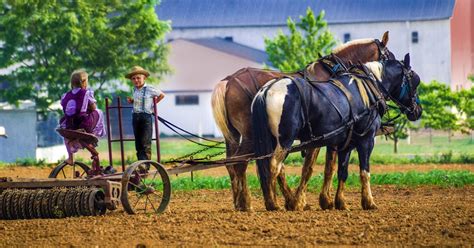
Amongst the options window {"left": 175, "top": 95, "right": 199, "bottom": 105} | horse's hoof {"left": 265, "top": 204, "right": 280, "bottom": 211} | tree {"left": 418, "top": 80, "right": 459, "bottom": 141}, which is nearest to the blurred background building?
window {"left": 175, "top": 95, "right": 199, "bottom": 105}

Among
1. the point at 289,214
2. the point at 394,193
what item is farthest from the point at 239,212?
the point at 394,193

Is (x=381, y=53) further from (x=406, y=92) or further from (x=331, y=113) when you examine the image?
(x=331, y=113)

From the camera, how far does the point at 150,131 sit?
16375 mm

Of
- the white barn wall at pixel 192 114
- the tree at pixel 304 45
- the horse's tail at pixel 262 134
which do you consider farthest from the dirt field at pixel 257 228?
the white barn wall at pixel 192 114

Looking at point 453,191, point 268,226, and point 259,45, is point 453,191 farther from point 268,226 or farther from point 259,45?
point 259,45

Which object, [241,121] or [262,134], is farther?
[241,121]

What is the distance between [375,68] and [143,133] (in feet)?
13.4

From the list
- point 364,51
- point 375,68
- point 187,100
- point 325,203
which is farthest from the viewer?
point 187,100

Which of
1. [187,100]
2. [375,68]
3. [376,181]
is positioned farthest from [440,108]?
[187,100]

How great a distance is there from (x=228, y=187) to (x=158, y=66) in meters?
19.8

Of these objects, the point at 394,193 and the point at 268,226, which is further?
the point at 394,193

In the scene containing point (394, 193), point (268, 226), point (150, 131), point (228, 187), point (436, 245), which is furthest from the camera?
point (228, 187)

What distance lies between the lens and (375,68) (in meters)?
18.0

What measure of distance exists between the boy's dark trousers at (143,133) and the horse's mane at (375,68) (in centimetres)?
380
